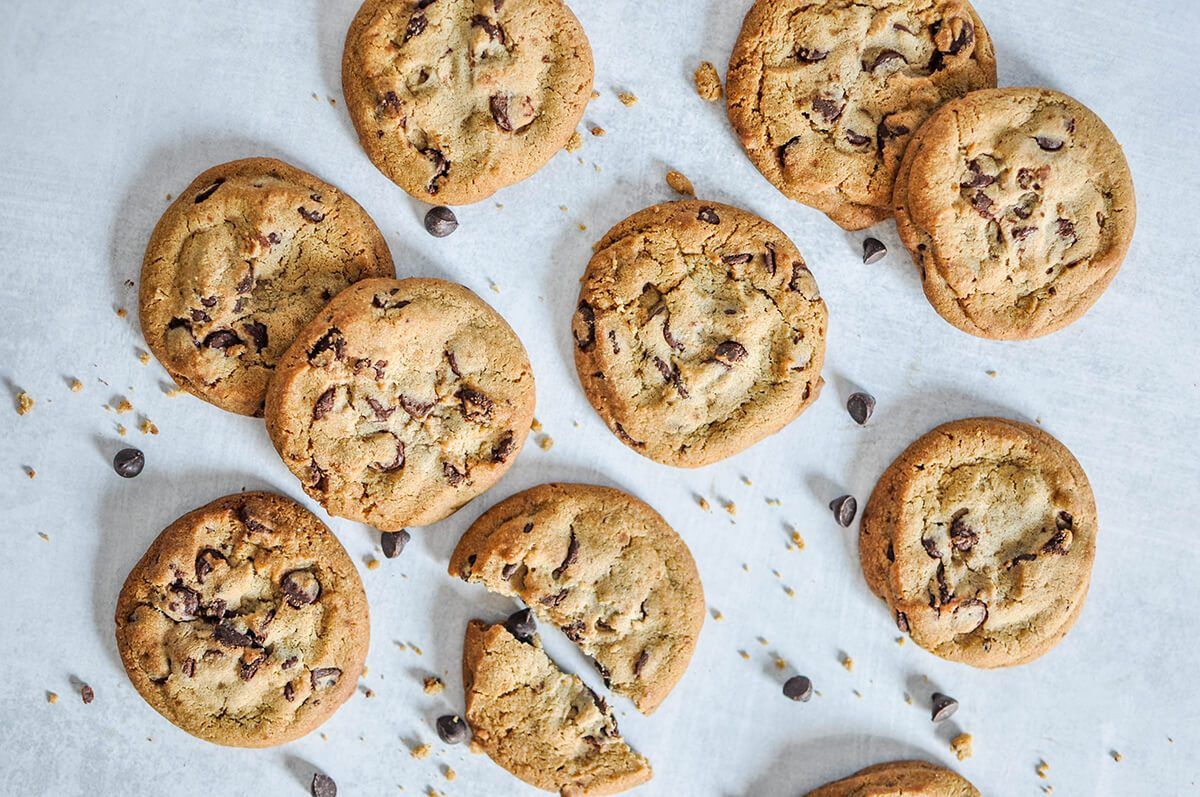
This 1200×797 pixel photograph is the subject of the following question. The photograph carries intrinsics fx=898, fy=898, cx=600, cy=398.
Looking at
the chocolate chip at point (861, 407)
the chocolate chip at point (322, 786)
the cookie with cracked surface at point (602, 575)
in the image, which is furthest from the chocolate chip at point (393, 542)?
the chocolate chip at point (861, 407)

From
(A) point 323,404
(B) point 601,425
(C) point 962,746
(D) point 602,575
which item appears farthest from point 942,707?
(A) point 323,404

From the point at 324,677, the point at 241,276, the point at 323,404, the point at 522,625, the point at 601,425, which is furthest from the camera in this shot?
the point at 601,425

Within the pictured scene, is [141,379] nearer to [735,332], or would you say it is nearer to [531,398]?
[531,398]

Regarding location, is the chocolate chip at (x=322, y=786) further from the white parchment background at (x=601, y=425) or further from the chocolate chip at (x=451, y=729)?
the chocolate chip at (x=451, y=729)

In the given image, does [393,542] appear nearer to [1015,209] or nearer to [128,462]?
[128,462]

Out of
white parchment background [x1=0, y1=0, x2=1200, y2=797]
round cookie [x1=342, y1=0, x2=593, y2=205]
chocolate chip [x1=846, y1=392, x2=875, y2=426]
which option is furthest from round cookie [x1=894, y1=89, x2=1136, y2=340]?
round cookie [x1=342, y1=0, x2=593, y2=205]

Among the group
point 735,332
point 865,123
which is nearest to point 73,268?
point 735,332
